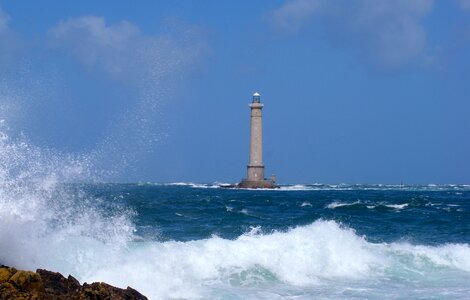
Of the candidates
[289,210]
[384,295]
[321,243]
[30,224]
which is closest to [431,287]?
[384,295]

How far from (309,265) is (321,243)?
169 cm

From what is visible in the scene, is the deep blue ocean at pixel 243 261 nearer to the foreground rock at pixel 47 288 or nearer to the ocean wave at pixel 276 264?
the ocean wave at pixel 276 264

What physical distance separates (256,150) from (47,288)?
45.1 m

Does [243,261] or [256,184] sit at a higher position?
[256,184]

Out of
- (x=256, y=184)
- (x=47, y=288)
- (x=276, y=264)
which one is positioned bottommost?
(x=276, y=264)

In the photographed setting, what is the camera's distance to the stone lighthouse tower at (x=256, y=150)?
2061 inches

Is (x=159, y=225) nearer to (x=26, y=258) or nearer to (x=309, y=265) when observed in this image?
(x=309, y=265)

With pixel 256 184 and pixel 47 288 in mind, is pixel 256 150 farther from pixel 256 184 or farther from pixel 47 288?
pixel 47 288

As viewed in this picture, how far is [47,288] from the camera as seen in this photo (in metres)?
7.47

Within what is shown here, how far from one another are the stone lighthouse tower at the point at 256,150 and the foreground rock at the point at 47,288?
44.4m

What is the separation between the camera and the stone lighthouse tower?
5234cm

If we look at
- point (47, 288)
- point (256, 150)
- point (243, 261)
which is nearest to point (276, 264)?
point (243, 261)

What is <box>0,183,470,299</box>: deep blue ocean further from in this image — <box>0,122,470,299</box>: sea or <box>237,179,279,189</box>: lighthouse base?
<box>237,179,279,189</box>: lighthouse base

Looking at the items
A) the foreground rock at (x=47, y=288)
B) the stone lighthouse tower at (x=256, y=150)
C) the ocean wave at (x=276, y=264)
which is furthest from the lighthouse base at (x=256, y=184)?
the foreground rock at (x=47, y=288)
